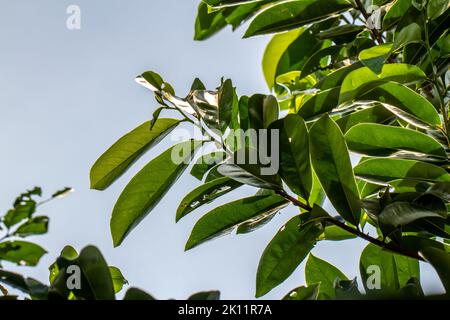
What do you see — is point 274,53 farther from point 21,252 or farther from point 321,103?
point 21,252

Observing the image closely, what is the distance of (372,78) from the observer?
128 cm

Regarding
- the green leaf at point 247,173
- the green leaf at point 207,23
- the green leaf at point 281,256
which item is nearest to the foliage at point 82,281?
the green leaf at point 247,173

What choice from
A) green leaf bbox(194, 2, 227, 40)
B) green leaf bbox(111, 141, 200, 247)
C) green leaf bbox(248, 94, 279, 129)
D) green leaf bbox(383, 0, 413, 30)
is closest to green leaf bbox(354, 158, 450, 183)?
green leaf bbox(248, 94, 279, 129)

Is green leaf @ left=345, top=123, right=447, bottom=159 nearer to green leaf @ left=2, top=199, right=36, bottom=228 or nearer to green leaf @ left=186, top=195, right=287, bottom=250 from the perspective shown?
green leaf @ left=186, top=195, right=287, bottom=250

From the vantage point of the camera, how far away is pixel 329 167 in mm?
1099

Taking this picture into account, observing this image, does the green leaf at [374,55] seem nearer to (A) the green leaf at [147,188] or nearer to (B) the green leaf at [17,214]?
(A) the green leaf at [147,188]

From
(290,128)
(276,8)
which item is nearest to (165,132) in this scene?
(290,128)

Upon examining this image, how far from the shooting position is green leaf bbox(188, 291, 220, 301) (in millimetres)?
738

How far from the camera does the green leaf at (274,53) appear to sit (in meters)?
1.81

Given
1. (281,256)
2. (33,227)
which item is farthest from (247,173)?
(33,227)

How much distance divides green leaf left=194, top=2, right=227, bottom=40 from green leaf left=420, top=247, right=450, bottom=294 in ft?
3.42

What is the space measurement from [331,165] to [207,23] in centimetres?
83

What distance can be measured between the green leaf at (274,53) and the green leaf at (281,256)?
71cm

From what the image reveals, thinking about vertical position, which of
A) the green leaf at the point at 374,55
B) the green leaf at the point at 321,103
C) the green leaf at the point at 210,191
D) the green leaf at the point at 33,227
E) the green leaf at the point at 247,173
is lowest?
the green leaf at the point at 33,227
